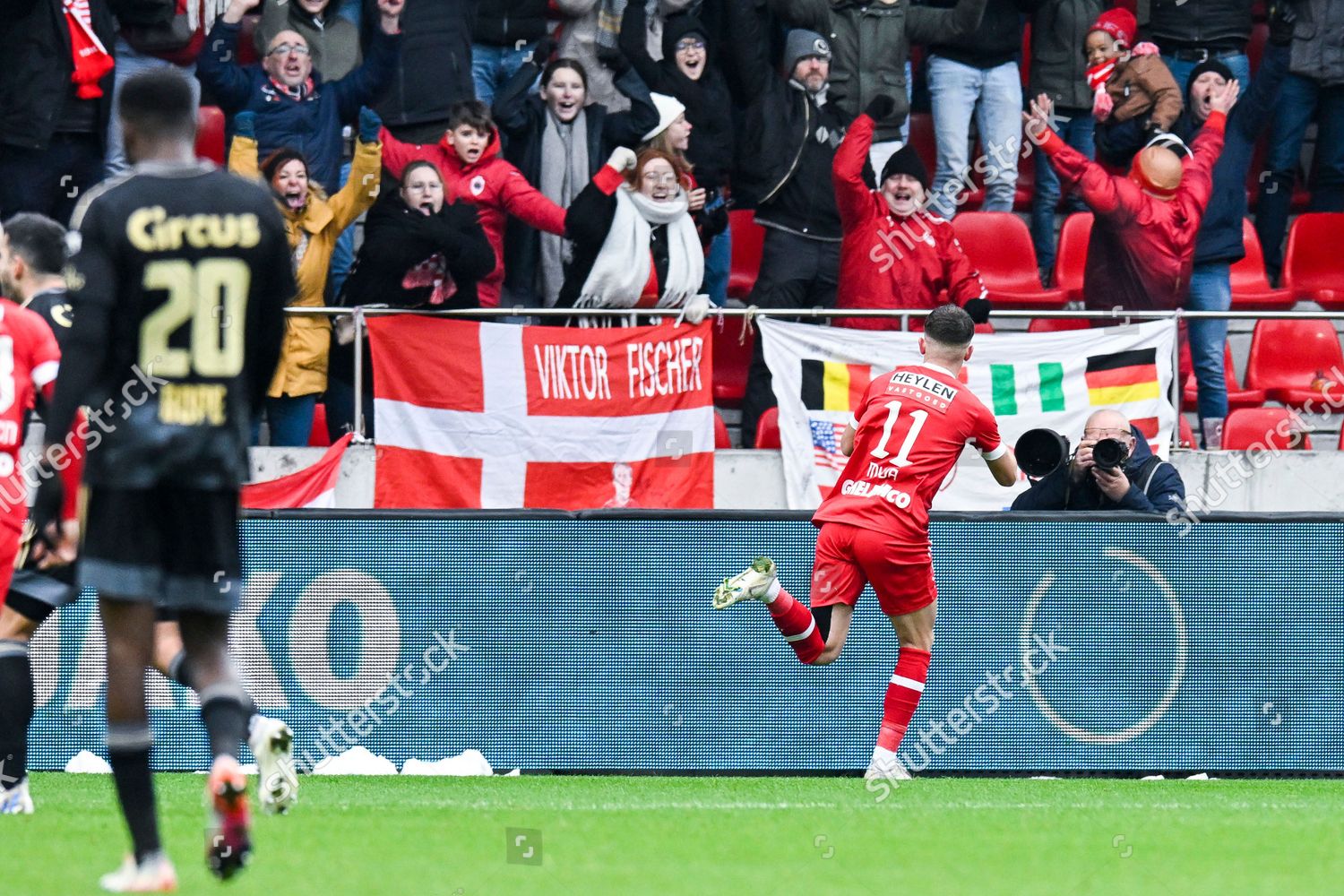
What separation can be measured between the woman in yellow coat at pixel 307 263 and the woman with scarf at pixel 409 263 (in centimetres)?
13

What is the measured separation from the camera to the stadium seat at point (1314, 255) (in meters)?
14.7

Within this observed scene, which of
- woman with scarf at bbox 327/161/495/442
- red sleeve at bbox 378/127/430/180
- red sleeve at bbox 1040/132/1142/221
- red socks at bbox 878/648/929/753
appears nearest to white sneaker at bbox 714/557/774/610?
red socks at bbox 878/648/929/753

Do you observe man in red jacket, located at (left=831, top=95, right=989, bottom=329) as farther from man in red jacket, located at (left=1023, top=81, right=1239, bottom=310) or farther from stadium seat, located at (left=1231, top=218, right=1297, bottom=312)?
stadium seat, located at (left=1231, top=218, right=1297, bottom=312)

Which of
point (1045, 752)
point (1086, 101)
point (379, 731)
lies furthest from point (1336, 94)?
point (379, 731)

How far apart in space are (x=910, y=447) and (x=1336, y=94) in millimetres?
7302

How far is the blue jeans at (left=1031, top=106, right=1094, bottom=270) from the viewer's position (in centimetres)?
1460

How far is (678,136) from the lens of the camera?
Answer: 12.5 meters

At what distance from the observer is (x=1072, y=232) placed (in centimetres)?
1466

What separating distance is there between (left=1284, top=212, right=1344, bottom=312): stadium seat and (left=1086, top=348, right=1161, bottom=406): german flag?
2.88 meters

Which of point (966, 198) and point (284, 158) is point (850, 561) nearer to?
point (284, 158)

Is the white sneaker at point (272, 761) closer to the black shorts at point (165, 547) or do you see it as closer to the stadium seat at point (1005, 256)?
A: the black shorts at point (165, 547)

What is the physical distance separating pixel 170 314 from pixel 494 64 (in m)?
8.56

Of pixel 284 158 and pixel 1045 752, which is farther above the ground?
pixel 284 158

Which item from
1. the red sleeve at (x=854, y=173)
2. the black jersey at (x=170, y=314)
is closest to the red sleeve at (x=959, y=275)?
the red sleeve at (x=854, y=173)
